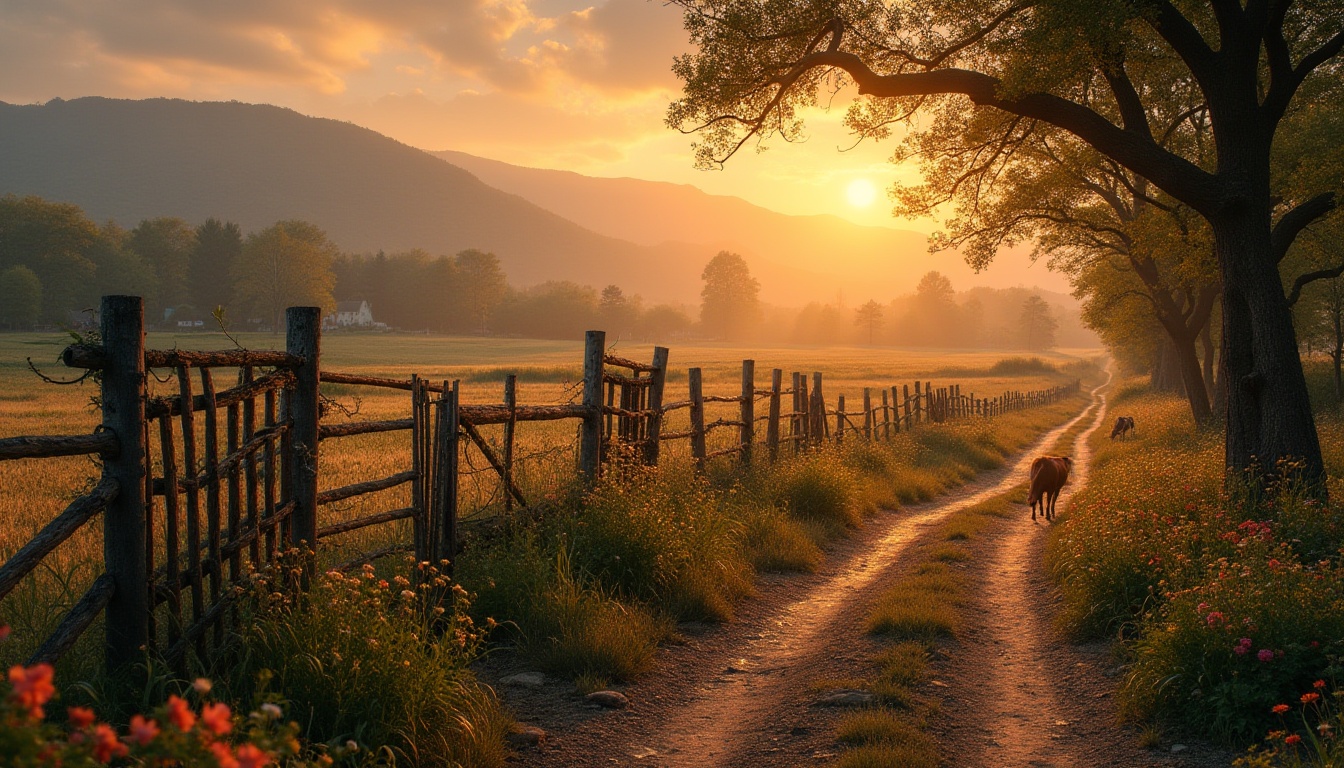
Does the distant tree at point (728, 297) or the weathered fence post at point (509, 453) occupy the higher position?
the distant tree at point (728, 297)

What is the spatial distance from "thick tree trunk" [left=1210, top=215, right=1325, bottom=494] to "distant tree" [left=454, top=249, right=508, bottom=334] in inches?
4249

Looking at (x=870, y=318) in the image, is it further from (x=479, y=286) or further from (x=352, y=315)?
(x=352, y=315)

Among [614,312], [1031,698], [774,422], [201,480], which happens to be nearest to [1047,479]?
[774,422]

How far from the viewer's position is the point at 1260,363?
35.6 feet

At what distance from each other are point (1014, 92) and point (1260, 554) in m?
6.29

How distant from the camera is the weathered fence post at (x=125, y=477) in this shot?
437 cm

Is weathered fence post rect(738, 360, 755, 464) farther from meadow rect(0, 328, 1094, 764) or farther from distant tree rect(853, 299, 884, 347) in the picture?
distant tree rect(853, 299, 884, 347)

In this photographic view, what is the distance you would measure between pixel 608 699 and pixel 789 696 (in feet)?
4.52

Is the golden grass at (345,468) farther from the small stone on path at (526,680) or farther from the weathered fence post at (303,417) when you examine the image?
the small stone on path at (526,680)

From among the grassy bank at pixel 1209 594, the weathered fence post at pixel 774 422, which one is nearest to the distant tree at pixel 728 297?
the weathered fence post at pixel 774 422

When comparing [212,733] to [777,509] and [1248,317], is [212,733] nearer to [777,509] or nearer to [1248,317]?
[777,509]

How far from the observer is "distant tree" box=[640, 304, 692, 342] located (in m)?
134

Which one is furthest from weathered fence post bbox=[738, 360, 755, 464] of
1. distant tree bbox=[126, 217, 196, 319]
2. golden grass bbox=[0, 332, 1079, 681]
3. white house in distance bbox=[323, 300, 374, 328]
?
white house in distance bbox=[323, 300, 374, 328]

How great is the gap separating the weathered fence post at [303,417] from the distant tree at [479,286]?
110 m
